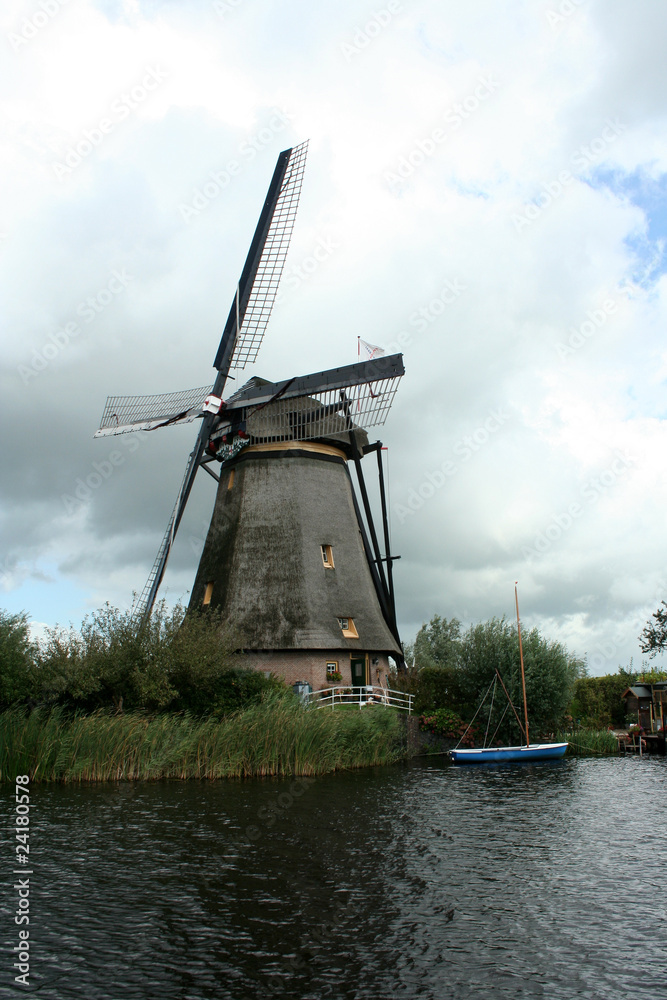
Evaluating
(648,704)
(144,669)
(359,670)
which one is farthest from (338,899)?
(648,704)

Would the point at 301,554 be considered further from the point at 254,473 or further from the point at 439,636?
the point at 439,636

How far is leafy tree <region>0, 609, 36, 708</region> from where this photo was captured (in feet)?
66.0

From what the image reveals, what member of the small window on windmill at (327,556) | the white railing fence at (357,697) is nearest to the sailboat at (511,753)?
the white railing fence at (357,697)

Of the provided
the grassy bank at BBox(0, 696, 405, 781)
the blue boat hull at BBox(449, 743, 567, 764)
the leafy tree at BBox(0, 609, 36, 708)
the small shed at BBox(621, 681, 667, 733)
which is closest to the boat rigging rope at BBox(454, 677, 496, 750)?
the blue boat hull at BBox(449, 743, 567, 764)

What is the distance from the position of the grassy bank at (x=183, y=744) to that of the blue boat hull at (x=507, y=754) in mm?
3825

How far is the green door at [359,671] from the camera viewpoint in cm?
2717

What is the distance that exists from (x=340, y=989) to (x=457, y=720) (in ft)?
76.2

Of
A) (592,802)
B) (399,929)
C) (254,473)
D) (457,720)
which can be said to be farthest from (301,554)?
(399,929)

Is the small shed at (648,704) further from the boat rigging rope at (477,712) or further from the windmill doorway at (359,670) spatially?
the windmill doorway at (359,670)

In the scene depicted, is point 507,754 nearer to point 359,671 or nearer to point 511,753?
point 511,753

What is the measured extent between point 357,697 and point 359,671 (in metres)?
1.13

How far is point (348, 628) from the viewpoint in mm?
27094

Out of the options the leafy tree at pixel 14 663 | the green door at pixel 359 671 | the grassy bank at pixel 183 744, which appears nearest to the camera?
the grassy bank at pixel 183 744

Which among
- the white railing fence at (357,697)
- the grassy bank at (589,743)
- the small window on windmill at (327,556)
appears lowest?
the grassy bank at (589,743)
